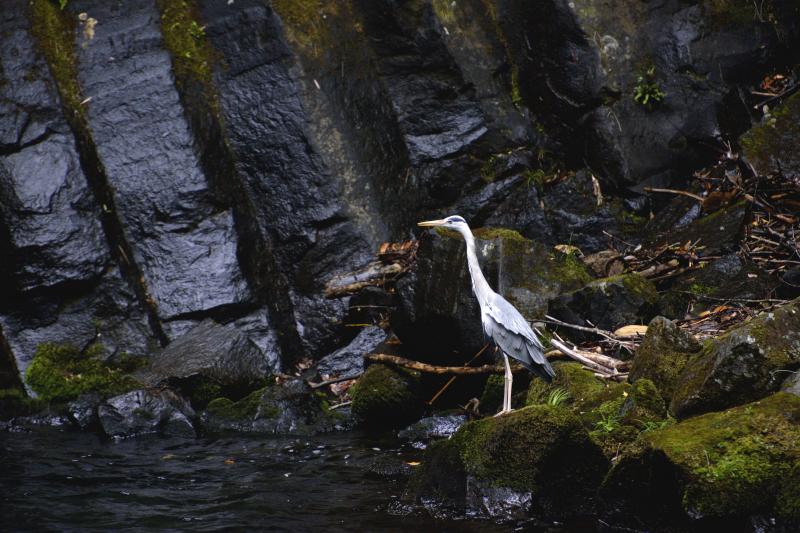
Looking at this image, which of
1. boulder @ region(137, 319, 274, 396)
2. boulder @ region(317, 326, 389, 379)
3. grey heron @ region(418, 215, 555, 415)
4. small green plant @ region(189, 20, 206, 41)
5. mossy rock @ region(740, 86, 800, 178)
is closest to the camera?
grey heron @ region(418, 215, 555, 415)

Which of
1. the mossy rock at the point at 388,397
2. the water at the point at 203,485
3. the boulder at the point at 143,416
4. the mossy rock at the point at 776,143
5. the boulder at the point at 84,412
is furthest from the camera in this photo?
the mossy rock at the point at 776,143

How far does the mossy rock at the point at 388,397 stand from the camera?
7320 millimetres

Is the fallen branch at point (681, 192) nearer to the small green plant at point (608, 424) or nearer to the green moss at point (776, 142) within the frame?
the green moss at point (776, 142)

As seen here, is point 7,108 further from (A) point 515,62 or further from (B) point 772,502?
(B) point 772,502

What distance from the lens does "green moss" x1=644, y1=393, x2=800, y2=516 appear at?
13.3ft

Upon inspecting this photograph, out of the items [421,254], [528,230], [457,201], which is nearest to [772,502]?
[421,254]

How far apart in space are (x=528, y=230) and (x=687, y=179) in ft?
6.61

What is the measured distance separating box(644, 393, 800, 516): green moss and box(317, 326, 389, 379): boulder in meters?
4.84

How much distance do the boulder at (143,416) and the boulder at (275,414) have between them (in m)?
0.27

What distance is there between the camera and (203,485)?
5.95m

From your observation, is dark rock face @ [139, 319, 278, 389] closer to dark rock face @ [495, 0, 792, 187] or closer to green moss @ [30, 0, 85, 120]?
green moss @ [30, 0, 85, 120]

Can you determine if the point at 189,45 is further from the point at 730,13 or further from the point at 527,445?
the point at 527,445

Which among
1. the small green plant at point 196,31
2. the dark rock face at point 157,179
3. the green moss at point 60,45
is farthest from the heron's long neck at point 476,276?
the small green plant at point 196,31

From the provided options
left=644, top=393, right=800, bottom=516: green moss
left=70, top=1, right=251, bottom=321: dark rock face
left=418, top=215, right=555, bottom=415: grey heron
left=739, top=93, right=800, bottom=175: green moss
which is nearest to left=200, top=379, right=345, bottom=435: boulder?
left=70, top=1, right=251, bottom=321: dark rock face
